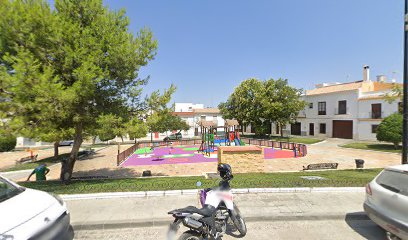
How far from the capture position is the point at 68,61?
8008mm

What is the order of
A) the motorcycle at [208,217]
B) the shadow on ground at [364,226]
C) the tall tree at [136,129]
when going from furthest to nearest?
1. the tall tree at [136,129]
2. the shadow on ground at [364,226]
3. the motorcycle at [208,217]

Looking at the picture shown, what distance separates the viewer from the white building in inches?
1275

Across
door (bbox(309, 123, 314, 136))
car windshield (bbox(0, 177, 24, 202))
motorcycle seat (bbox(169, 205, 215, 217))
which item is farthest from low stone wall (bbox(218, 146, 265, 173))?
door (bbox(309, 123, 314, 136))

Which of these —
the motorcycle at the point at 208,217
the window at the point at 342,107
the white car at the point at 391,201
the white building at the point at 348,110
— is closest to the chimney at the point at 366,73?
the white building at the point at 348,110

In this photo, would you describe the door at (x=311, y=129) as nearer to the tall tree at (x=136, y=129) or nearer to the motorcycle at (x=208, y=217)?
the tall tree at (x=136, y=129)

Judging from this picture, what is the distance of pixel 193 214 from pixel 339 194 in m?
5.43

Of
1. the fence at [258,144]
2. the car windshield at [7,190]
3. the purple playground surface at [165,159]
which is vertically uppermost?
the car windshield at [7,190]

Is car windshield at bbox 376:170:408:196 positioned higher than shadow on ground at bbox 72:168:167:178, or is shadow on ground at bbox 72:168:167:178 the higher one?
car windshield at bbox 376:170:408:196

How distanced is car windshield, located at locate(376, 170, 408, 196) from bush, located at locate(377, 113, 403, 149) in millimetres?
23473

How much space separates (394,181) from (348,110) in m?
37.2

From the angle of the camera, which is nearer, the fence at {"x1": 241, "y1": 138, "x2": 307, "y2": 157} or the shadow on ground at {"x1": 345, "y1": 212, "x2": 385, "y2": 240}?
the shadow on ground at {"x1": 345, "y1": 212, "x2": 385, "y2": 240}

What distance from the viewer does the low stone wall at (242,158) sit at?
1248cm

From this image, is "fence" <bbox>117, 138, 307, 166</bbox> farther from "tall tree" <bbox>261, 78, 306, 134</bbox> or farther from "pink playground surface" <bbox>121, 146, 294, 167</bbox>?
"tall tree" <bbox>261, 78, 306, 134</bbox>

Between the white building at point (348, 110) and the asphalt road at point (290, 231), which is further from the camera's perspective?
the white building at point (348, 110)
